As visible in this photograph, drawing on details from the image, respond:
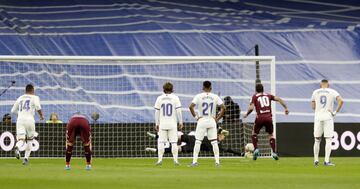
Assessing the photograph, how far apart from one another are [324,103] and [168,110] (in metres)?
3.89

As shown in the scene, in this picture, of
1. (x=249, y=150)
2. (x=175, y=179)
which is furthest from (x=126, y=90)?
(x=175, y=179)

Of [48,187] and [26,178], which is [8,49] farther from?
[48,187]

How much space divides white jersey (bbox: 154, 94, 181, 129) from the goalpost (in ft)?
19.1

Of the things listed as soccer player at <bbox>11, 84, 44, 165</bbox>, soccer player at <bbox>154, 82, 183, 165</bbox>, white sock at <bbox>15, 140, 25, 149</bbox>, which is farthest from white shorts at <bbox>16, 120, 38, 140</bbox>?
soccer player at <bbox>154, 82, 183, 165</bbox>

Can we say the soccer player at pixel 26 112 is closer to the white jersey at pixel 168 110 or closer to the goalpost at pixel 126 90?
the white jersey at pixel 168 110

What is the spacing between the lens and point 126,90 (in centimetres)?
3559

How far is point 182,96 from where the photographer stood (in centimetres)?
3534

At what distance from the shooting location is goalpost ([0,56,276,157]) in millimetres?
30859

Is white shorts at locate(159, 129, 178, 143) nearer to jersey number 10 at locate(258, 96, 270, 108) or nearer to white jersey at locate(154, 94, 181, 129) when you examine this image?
white jersey at locate(154, 94, 181, 129)

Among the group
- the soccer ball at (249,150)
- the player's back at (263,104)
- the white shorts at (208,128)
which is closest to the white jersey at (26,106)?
the white shorts at (208,128)

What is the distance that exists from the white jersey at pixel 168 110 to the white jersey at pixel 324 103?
3460 mm

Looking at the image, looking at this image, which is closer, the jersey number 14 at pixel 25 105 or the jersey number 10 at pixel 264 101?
the jersey number 14 at pixel 25 105

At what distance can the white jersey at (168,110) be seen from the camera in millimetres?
24844

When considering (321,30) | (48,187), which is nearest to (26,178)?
(48,187)
